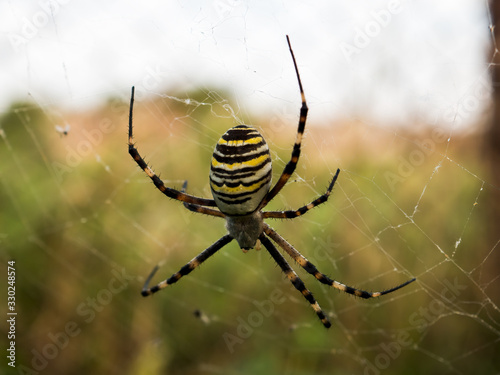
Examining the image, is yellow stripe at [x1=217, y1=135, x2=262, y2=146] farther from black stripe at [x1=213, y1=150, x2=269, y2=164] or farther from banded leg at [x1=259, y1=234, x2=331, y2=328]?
banded leg at [x1=259, y1=234, x2=331, y2=328]

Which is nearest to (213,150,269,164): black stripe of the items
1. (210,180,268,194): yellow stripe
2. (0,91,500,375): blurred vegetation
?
(210,180,268,194): yellow stripe

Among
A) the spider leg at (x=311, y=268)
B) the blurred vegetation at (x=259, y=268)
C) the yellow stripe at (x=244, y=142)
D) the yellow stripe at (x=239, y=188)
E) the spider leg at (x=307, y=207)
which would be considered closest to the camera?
the yellow stripe at (x=244, y=142)

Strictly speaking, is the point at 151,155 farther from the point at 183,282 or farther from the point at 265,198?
the point at 265,198

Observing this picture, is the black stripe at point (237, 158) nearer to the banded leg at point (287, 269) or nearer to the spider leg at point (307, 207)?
the spider leg at point (307, 207)

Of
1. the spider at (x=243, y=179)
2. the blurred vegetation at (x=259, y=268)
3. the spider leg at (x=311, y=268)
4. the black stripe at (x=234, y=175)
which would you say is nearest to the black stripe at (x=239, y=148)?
the spider at (x=243, y=179)

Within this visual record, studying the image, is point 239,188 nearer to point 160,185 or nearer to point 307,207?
point 307,207

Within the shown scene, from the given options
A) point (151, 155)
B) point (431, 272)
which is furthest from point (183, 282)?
point (431, 272)
